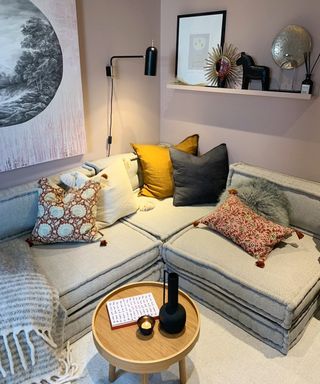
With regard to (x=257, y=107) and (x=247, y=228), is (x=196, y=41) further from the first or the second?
(x=247, y=228)

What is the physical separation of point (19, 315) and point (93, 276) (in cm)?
46

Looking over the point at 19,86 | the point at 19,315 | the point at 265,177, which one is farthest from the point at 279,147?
the point at 19,315

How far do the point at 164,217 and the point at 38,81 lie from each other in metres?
1.34

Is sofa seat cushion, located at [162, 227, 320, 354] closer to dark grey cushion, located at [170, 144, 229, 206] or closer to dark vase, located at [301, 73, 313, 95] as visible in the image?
dark grey cushion, located at [170, 144, 229, 206]

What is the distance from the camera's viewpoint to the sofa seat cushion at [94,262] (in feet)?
Result: 6.12

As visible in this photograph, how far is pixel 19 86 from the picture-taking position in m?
2.21

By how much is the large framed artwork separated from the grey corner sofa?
0.28 meters

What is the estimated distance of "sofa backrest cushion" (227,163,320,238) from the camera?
7.28ft

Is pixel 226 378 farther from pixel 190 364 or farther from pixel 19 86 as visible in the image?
pixel 19 86

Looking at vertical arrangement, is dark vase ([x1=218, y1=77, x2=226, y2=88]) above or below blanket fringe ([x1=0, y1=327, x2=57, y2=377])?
above

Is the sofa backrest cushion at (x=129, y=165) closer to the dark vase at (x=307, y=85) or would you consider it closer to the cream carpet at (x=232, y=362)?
the cream carpet at (x=232, y=362)

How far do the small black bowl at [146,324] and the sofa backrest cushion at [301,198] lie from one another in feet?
4.34

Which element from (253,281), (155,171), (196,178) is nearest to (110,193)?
(155,171)

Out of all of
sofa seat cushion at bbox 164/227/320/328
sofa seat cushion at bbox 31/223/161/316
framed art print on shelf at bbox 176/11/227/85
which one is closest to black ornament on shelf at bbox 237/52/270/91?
framed art print on shelf at bbox 176/11/227/85
